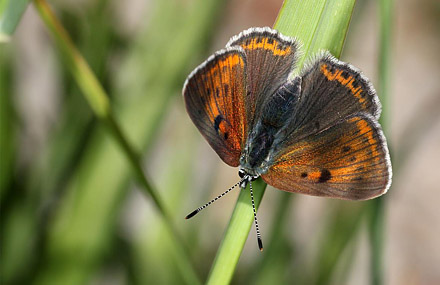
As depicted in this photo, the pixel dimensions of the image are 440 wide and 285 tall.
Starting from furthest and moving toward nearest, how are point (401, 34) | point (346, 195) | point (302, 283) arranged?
point (401, 34)
point (302, 283)
point (346, 195)

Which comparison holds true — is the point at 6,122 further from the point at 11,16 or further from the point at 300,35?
the point at 300,35

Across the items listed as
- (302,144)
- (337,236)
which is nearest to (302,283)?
(337,236)

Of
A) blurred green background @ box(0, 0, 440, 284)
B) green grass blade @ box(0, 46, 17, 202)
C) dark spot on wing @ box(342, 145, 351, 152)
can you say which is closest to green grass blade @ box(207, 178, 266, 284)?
dark spot on wing @ box(342, 145, 351, 152)

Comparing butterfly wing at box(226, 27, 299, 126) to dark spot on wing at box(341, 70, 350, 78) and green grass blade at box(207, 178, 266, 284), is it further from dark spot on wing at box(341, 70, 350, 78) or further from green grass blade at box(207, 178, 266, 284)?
green grass blade at box(207, 178, 266, 284)

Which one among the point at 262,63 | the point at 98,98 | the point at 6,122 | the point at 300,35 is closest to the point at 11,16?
the point at 98,98

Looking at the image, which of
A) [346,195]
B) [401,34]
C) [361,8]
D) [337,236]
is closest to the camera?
[346,195]

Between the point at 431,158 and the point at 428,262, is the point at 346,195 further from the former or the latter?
the point at 431,158

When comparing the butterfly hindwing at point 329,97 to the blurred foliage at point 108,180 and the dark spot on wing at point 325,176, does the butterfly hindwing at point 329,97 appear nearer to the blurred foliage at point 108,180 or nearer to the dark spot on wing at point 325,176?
the dark spot on wing at point 325,176
